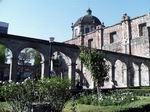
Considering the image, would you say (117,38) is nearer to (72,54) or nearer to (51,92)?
(72,54)

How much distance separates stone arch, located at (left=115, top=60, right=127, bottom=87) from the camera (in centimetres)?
3869

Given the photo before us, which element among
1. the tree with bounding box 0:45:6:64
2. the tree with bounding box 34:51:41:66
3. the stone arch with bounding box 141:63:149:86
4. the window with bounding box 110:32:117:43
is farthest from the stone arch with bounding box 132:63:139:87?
the tree with bounding box 0:45:6:64

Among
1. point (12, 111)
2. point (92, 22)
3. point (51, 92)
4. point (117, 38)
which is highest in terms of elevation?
point (92, 22)

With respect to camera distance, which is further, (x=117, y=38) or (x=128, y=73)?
(x=117, y=38)

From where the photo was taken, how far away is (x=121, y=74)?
4156 centimetres

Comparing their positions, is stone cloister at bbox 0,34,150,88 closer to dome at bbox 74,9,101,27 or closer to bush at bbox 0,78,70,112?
bush at bbox 0,78,70,112

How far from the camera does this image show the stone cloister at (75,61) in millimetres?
27016

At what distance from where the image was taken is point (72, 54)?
105ft

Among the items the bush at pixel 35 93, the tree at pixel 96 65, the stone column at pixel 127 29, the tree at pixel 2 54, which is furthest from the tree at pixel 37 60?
the bush at pixel 35 93

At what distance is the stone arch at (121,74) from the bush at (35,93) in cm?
2812

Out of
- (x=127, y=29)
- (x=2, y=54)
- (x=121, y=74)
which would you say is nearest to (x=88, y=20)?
(x=127, y=29)

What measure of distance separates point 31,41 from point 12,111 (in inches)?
700

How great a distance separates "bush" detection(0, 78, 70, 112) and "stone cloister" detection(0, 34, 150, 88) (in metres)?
10.9

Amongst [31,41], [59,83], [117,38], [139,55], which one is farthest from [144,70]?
[59,83]
